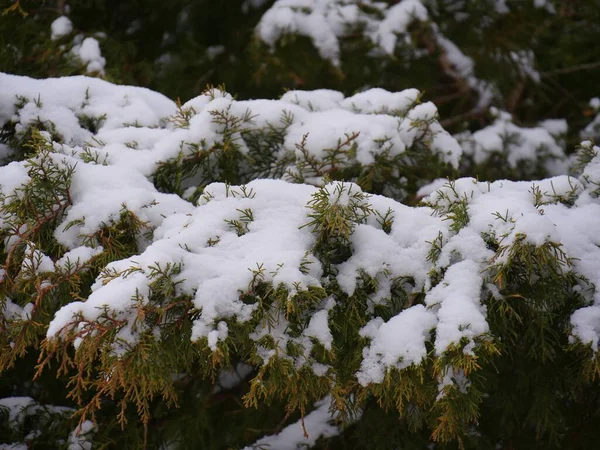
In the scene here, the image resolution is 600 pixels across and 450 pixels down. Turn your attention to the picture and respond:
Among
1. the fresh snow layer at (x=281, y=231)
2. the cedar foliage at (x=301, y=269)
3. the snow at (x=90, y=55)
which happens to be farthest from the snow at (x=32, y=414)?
the snow at (x=90, y=55)

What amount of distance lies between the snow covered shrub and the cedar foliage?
0.01 metres

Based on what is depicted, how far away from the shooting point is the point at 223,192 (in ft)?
6.51

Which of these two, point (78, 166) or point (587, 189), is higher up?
point (78, 166)

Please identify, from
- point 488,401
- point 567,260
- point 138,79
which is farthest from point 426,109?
point 138,79

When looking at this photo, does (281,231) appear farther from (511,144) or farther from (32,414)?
(511,144)

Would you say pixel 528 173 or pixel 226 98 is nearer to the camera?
pixel 226 98

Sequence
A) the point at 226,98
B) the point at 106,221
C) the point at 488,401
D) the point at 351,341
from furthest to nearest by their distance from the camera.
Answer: the point at 488,401
the point at 226,98
the point at 106,221
the point at 351,341

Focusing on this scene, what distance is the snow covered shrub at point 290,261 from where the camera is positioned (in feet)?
5.25

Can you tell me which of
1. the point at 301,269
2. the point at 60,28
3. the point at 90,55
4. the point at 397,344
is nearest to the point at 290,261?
the point at 301,269

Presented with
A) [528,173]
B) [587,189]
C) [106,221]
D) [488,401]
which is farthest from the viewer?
[528,173]

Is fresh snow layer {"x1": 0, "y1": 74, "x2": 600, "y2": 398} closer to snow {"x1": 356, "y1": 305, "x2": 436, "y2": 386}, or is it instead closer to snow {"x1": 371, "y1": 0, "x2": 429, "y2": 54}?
snow {"x1": 356, "y1": 305, "x2": 436, "y2": 386}

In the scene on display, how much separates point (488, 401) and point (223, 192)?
1.81 metres

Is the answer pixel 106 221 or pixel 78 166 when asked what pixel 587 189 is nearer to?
pixel 106 221

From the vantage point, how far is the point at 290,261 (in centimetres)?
166
